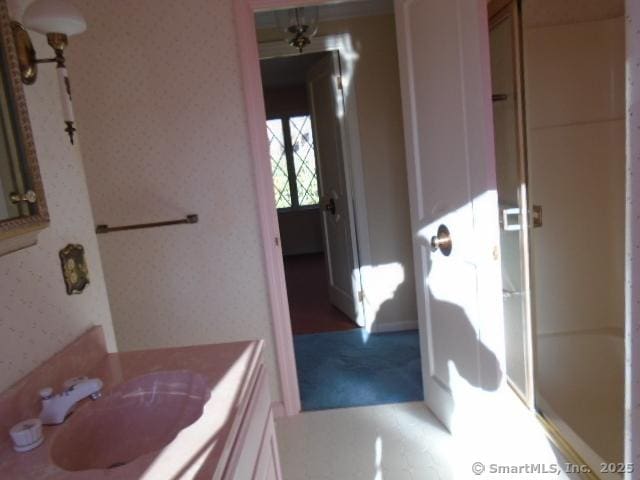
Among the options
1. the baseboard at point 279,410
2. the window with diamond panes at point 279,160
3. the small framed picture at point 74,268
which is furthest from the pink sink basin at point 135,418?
the window with diamond panes at point 279,160

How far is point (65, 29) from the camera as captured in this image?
3.57 feet

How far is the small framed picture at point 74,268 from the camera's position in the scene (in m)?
1.18

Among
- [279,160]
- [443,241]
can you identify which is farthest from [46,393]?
[279,160]

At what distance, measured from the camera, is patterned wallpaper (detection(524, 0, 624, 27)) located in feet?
6.69

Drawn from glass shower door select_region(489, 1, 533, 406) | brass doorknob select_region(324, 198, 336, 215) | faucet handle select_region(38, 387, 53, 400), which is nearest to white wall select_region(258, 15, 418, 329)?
brass doorknob select_region(324, 198, 336, 215)

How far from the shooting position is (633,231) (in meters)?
0.91

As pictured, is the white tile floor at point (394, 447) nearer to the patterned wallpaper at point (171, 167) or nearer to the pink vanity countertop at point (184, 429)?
the patterned wallpaper at point (171, 167)

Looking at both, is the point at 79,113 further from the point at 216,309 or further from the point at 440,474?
the point at 440,474

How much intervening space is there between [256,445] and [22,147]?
0.86 m

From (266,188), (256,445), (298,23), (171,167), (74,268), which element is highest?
(298,23)

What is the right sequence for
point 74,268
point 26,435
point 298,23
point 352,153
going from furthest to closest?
point 352,153, point 298,23, point 74,268, point 26,435

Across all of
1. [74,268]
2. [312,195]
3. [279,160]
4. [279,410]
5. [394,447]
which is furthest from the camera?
[312,195]

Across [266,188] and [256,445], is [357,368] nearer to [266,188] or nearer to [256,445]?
[266,188]

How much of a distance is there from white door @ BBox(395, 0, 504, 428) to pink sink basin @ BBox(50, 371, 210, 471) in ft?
3.39
